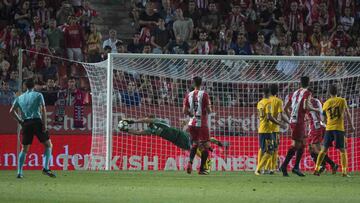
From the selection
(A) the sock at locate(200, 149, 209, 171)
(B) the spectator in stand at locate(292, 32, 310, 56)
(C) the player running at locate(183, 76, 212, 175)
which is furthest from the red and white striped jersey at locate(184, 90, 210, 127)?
(B) the spectator in stand at locate(292, 32, 310, 56)

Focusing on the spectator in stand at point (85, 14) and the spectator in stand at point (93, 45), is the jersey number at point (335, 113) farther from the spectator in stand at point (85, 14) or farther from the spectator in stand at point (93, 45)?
the spectator in stand at point (85, 14)

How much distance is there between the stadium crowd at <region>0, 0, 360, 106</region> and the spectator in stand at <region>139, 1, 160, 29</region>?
30mm

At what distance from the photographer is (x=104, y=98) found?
26812mm

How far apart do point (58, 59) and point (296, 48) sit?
7203mm

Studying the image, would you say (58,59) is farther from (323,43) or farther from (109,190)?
(109,190)

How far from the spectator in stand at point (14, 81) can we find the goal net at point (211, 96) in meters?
1.87

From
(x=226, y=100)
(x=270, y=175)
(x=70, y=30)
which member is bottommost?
(x=270, y=175)

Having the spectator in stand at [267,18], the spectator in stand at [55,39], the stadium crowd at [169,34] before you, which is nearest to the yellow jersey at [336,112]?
the stadium crowd at [169,34]

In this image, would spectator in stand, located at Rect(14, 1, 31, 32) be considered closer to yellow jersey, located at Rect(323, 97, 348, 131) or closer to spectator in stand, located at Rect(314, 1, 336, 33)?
spectator in stand, located at Rect(314, 1, 336, 33)

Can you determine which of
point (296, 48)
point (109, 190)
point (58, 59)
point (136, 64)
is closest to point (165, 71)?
point (136, 64)

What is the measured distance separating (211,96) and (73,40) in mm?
4870

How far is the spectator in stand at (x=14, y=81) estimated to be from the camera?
27.4m

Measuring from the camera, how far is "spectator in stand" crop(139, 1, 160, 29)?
1243 inches

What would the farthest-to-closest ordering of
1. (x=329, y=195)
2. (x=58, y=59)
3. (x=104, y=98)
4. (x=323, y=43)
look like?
(x=323, y=43) → (x=58, y=59) → (x=104, y=98) → (x=329, y=195)
